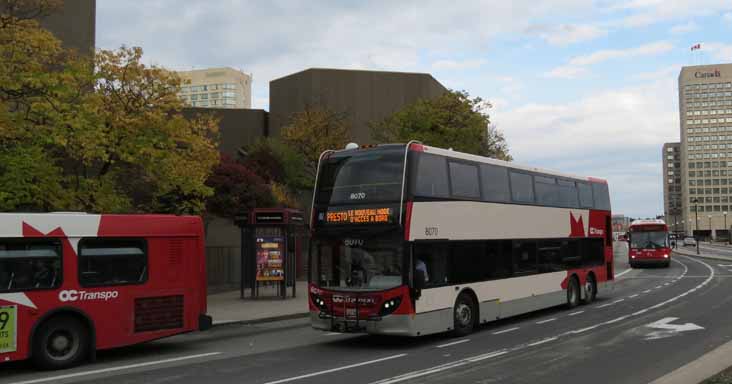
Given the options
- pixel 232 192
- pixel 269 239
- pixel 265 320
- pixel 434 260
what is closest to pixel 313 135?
pixel 232 192

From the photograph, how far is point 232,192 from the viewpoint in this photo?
32.8m

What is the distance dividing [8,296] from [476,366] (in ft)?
24.6

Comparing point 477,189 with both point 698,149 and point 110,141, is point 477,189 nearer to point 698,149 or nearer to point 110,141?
point 110,141

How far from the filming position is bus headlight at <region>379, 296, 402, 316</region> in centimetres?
1334

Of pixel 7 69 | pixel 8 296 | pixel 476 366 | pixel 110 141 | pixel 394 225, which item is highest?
pixel 7 69

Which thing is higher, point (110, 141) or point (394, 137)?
point (394, 137)

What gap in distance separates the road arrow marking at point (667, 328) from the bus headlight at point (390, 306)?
522 cm

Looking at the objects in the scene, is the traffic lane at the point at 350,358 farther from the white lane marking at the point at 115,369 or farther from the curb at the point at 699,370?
the curb at the point at 699,370

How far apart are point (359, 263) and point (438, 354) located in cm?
241

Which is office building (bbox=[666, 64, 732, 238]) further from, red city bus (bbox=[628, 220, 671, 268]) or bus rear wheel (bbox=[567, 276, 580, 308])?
bus rear wheel (bbox=[567, 276, 580, 308])

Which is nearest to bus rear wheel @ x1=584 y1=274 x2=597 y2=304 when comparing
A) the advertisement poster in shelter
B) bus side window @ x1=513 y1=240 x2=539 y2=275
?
bus side window @ x1=513 y1=240 x2=539 y2=275

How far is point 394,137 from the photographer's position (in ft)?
134

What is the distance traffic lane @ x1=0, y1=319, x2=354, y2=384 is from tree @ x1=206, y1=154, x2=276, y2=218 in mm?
14580

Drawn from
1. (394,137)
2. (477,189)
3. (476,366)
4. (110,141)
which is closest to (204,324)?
(476,366)
